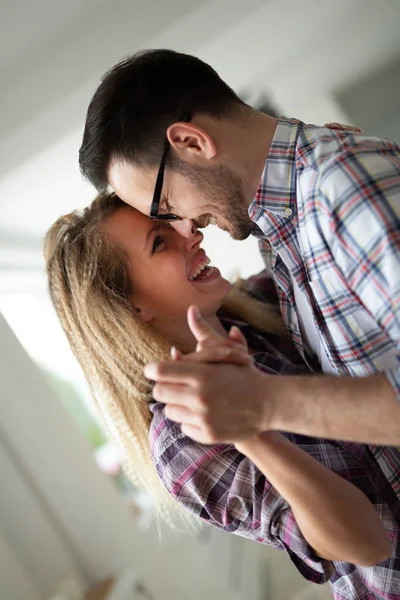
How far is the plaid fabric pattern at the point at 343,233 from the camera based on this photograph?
2.78 feet

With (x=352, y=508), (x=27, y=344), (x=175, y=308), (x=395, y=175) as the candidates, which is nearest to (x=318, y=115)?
(x=175, y=308)

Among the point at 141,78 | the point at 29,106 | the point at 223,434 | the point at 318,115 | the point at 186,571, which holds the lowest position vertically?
the point at 186,571

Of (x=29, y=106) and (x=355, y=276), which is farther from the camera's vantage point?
(x=29, y=106)

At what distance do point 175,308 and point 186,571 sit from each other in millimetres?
995

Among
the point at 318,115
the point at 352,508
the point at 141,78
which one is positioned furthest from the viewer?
the point at 318,115

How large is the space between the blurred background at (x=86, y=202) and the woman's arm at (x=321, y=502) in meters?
0.73

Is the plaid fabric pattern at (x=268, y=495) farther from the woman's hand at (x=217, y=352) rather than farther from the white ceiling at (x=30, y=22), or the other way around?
the white ceiling at (x=30, y=22)

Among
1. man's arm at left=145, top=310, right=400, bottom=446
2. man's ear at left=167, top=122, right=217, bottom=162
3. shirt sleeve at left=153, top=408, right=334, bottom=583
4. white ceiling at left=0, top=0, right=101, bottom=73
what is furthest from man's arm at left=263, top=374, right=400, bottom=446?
white ceiling at left=0, top=0, right=101, bottom=73

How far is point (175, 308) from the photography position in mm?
1441

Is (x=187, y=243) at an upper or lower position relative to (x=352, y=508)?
upper

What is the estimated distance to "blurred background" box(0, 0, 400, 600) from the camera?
146cm

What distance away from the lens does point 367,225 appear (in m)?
0.85

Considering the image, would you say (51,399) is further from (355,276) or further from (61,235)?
(355,276)

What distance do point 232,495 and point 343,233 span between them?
1.91 ft
